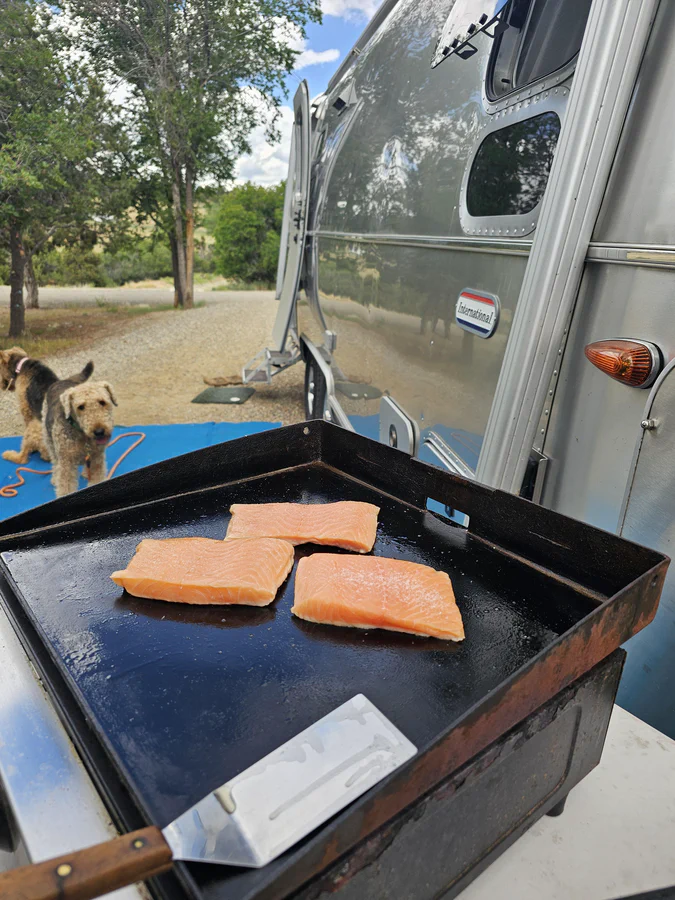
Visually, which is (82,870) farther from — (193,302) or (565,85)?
(193,302)

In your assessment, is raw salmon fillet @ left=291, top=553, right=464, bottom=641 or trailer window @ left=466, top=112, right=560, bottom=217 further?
trailer window @ left=466, top=112, right=560, bottom=217

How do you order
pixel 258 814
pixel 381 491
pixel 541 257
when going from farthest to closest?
1. pixel 381 491
2. pixel 541 257
3. pixel 258 814

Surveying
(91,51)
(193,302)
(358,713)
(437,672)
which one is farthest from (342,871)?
(193,302)

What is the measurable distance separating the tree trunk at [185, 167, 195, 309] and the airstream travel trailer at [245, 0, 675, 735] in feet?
32.3

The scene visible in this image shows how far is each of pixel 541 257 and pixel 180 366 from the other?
10109 mm

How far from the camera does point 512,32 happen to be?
6.52 feet

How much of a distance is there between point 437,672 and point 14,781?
80 centimetres

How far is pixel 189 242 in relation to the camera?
1312 centimetres

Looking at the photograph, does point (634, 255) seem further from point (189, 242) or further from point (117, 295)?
point (117, 295)

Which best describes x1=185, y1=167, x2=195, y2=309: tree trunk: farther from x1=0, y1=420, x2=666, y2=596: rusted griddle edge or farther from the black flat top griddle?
the black flat top griddle

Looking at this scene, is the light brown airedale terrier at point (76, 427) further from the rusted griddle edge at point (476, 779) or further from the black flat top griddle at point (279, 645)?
the rusted griddle edge at point (476, 779)

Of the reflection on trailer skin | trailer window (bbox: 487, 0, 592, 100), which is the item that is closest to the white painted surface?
the reflection on trailer skin

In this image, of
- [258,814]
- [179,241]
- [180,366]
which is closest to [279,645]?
[258,814]

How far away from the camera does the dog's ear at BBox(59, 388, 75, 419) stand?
14.4 ft
